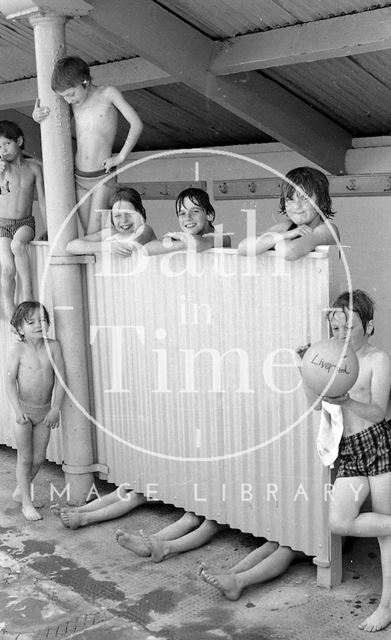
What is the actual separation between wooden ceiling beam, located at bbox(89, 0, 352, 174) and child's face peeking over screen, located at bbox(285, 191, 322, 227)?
2.26m

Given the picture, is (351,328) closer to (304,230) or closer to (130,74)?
(304,230)

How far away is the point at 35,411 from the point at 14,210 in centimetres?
143

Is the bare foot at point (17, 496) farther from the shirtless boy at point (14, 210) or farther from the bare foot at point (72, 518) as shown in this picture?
the shirtless boy at point (14, 210)

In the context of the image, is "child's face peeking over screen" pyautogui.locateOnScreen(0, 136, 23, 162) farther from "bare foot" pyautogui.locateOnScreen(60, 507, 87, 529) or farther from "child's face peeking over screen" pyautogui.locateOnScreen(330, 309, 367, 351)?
"child's face peeking over screen" pyautogui.locateOnScreen(330, 309, 367, 351)

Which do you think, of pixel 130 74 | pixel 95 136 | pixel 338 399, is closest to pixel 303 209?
pixel 338 399

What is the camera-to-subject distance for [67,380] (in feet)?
17.9

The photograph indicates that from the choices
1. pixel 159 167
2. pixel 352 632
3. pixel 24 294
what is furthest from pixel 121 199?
pixel 159 167

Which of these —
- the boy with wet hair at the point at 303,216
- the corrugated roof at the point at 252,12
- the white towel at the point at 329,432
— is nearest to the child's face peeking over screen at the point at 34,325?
the boy with wet hair at the point at 303,216

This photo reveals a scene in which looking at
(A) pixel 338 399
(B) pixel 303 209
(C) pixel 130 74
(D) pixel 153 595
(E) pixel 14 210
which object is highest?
(C) pixel 130 74

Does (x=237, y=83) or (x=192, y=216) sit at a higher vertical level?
(x=237, y=83)

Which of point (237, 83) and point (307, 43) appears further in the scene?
point (237, 83)

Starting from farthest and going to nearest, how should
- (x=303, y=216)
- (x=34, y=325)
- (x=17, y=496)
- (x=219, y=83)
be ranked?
(x=219, y=83), (x=17, y=496), (x=34, y=325), (x=303, y=216)

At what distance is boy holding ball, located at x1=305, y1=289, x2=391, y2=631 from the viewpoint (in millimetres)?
3791

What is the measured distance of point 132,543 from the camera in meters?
4.55
